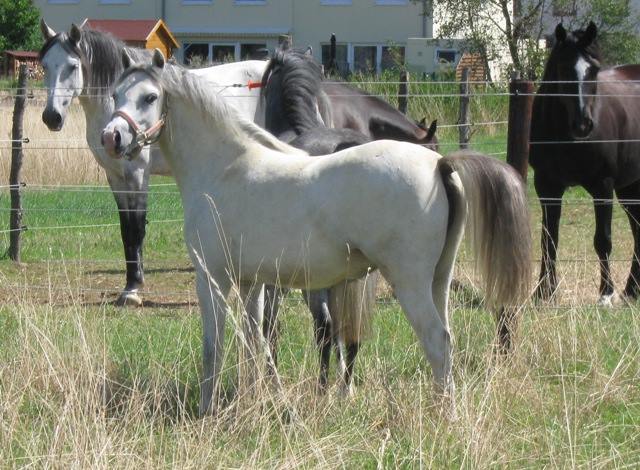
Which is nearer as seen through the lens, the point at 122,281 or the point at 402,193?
the point at 402,193

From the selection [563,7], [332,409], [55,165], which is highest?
[563,7]

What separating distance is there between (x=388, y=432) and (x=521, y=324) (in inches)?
65.6

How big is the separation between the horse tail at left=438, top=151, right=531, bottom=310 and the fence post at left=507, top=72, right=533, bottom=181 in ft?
9.11

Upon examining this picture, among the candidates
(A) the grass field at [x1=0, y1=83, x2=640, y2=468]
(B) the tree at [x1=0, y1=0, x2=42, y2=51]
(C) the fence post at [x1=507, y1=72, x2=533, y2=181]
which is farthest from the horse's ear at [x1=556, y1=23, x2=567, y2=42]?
(B) the tree at [x1=0, y1=0, x2=42, y2=51]

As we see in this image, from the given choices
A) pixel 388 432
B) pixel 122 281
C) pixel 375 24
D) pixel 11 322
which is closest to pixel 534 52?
pixel 375 24

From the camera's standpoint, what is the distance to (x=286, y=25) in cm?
4391

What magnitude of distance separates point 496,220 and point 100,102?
4.84 meters

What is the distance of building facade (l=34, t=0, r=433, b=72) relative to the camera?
42.8 metres

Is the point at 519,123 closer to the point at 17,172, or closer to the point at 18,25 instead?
the point at 17,172

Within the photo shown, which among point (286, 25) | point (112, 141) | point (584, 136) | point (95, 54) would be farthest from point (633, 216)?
point (286, 25)

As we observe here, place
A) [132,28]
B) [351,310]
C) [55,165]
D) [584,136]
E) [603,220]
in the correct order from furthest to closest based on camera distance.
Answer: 1. [132,28]
2. [55,165]
3. [603,220]
4. [584,136]
5. [351,310]

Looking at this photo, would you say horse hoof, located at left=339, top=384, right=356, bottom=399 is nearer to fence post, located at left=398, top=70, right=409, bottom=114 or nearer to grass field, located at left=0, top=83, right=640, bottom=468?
grass field, located at left=0, top=83, right=640, bottom=468

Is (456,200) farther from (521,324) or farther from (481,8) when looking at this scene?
(481,8)

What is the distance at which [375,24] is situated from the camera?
142 ft
